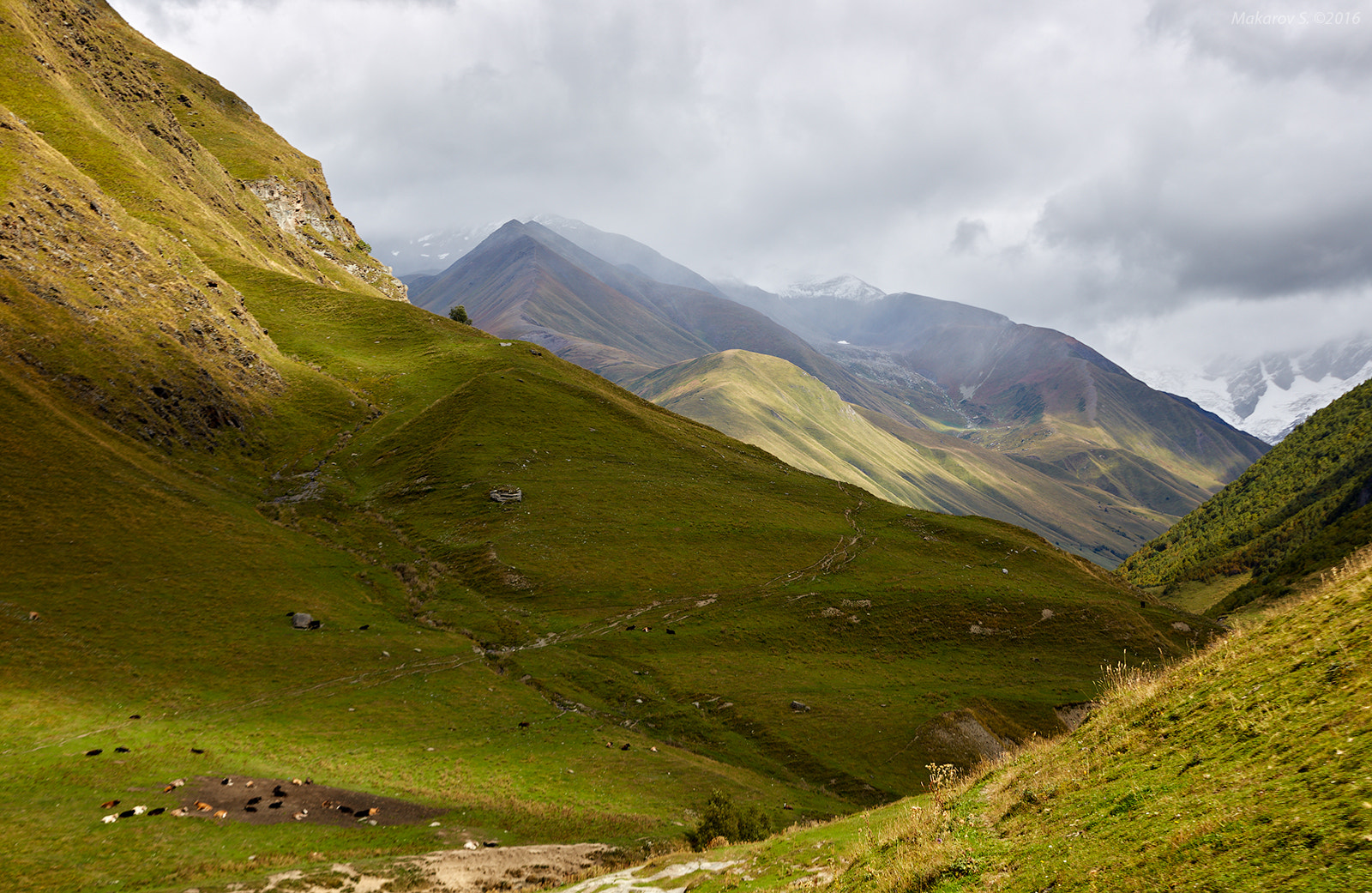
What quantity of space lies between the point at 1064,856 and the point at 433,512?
80.1 meters

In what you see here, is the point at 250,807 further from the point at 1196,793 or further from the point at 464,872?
the point at 1196,793

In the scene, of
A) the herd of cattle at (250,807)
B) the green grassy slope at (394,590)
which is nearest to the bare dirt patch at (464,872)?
the green grassy slope at (394,590)

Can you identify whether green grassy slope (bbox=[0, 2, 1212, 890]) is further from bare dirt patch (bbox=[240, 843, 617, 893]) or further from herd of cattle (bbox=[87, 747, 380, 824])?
bare dirt patch (bbox=[240, 843, 617, 893])

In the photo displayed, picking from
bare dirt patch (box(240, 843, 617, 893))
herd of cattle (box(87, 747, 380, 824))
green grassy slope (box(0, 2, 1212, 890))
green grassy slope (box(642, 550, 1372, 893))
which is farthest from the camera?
green grassy slope (box(0, 2, 1212, 890))

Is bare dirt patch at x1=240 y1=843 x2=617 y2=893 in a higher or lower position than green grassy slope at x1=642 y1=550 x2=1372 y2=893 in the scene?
lower

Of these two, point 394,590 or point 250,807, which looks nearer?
point 250,807

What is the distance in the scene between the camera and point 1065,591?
3255 inches

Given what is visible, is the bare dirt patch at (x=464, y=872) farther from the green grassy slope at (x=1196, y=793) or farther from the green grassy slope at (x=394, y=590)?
the green grassy slope at (x=1196, y=793)

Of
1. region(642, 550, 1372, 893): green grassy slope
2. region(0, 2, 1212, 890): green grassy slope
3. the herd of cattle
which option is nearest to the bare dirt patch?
region(0, 2, 1212, 890): green grassy slope

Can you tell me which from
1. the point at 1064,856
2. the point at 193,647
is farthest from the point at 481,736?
the point at 1064,856

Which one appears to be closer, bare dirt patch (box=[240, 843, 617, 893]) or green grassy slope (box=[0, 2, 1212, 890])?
bare dirt patch (box=[240, 843, 617, 893])

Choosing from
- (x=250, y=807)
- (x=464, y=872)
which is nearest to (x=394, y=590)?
(x=250, y=807)

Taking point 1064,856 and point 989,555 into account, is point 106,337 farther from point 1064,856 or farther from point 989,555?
point 989,555

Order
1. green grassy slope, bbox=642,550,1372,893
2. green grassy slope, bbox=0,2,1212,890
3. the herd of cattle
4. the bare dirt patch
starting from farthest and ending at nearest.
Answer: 1. green grassy slope, bbox=0,2,1212,890
2. the herd of cattle
3. the bare dirt patch
4. green grassy slope, bbox=642,550,1372,893
